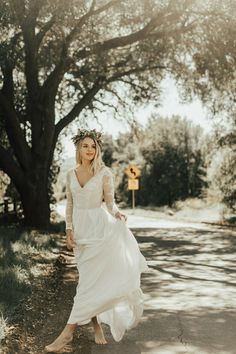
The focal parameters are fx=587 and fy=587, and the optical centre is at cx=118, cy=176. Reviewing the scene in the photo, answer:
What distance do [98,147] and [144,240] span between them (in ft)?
38.2

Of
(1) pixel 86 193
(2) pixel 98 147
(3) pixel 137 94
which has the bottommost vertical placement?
(1) pixel 86 193

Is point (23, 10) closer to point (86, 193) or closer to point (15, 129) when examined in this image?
point (15, 129)

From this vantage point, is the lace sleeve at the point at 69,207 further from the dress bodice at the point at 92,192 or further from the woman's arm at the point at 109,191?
the woman's arm at the point at 109,191

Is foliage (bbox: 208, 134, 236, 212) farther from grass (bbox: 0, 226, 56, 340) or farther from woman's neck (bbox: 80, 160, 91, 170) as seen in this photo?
woman's neck (bbox: 80, 160, 91, 170)

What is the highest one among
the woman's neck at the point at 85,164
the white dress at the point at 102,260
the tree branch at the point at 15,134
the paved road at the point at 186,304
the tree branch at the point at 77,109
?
the tree branch at the point at 77,109

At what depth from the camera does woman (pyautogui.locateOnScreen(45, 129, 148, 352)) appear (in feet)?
19.3

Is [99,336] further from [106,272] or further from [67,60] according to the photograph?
[67,60]

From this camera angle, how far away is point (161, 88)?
23125mm

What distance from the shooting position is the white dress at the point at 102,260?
5879mm

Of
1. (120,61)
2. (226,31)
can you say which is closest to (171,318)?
(226,31)

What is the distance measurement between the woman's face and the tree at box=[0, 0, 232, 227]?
8.49 meters

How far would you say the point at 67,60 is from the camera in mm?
17344

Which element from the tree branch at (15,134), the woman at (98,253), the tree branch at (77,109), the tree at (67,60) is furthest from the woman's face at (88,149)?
the tree branch at (77,109)

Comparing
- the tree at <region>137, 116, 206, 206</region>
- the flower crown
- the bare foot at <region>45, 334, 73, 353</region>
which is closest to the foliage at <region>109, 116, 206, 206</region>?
the tree at <region>137, 116, 206, 206</region>
